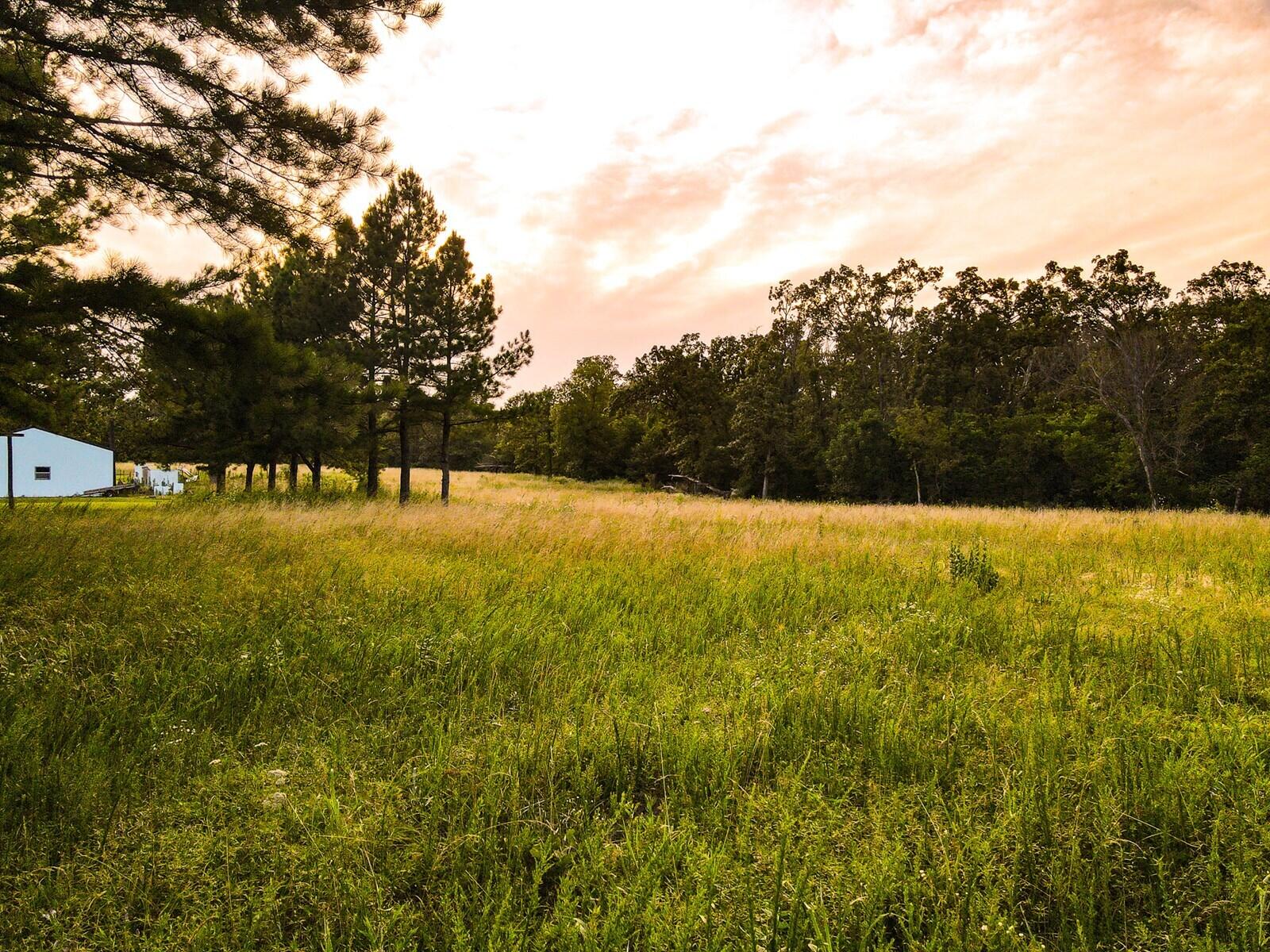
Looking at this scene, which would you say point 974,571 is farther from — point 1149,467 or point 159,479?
point 159,479

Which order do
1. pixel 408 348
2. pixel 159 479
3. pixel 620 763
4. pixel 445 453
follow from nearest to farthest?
pixel 620 763 → pixel 408 348 → pixel 445 453 → pixel 159 479

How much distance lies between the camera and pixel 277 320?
17.8 meters

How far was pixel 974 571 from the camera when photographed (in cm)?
631

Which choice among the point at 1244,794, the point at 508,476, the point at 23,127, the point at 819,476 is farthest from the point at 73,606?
the point at 508,476

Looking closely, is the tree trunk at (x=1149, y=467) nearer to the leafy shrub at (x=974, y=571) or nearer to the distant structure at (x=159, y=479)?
the leafy shrub at (x=974, y=571)

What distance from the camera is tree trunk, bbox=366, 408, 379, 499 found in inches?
721

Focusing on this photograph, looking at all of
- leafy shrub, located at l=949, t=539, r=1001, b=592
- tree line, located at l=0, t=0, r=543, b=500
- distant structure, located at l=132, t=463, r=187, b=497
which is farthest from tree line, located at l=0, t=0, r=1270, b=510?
leafy shrub, located at l=949, t=539, r=1001, b=592

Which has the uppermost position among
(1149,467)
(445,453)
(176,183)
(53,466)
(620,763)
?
(176,183)

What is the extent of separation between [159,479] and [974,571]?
44.7 m

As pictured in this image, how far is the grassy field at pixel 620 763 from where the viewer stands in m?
1.86

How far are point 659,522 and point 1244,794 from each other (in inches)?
377

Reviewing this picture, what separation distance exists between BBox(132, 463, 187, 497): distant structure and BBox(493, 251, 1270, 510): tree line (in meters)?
22.5

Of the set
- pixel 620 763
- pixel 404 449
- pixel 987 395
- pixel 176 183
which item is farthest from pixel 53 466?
pixel 987 395

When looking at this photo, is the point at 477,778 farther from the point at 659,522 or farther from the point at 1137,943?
the point at 659,522
